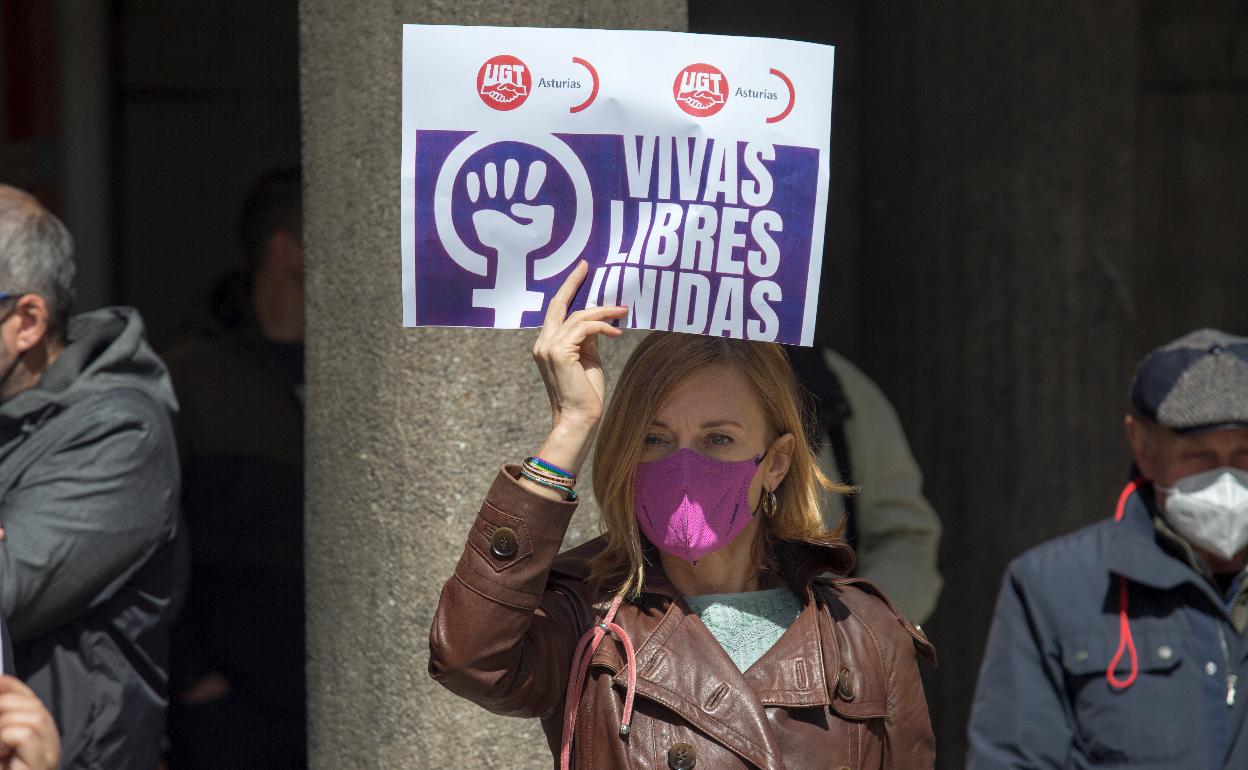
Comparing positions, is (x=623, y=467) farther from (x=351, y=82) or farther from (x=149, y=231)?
(x=149, y=231)

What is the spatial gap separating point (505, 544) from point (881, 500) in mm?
2048

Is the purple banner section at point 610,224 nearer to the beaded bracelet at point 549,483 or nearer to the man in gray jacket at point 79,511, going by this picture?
the beaded bracelet at point 549,483

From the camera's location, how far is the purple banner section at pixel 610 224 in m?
2.58

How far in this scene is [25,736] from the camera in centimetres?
223

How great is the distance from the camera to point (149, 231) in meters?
6.41

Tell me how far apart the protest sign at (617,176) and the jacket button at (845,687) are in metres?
0.55

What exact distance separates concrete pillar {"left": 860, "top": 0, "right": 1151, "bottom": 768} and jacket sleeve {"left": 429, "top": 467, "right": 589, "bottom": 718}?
3.64 m

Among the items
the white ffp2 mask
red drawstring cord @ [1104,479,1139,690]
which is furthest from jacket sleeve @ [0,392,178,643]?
the white ffp2 mask

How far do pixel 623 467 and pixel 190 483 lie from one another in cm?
222

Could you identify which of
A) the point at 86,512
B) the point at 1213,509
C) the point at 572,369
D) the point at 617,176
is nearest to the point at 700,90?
the point at 617,176

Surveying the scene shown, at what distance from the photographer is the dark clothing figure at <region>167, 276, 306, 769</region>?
432cm

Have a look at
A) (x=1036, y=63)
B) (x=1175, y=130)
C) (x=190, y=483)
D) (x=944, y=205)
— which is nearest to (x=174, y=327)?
(x=190, y=483)

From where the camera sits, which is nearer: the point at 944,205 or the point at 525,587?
the point at 525,587

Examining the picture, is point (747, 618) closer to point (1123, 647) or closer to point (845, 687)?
point (845, 687)
